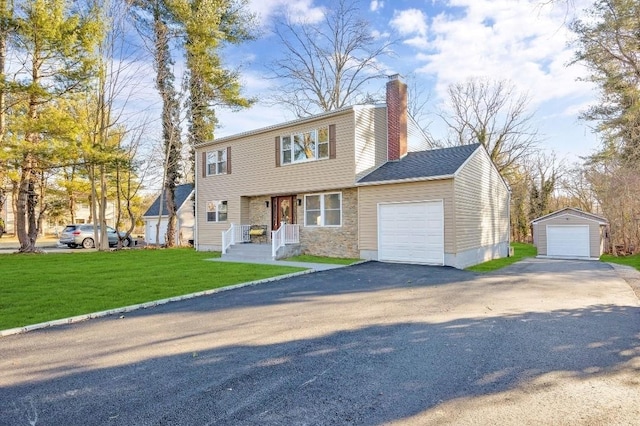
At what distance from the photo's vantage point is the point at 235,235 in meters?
16.9

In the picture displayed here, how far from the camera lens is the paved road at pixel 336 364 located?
299cm

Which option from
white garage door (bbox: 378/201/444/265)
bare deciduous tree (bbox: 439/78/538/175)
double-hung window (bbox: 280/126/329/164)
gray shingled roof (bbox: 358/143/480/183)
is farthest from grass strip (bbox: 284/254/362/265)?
bare deciduous tree (bbox: 439/78/538/175)

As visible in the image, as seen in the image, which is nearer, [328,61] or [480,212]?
[480,212]

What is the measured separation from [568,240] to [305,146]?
1618cm

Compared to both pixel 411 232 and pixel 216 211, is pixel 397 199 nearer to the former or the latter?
pixel 411 232

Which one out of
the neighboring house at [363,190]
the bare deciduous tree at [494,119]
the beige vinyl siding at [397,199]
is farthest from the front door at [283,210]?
the bare deciduous tree at [494,119]

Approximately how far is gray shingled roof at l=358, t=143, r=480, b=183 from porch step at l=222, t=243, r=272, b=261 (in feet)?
15.5

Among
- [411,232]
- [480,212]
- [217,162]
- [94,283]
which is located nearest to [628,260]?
[480,212]

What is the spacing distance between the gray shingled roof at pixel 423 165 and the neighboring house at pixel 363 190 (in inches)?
1.6

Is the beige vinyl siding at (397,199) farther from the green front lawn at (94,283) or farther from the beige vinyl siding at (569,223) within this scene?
the beige vinyl siding at (569,223)

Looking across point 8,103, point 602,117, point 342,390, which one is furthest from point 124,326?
point 602,117

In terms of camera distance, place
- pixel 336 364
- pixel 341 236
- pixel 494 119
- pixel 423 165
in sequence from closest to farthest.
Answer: pixel 336 364
pixel 423 165
pixel 341 236
pixel 494 119

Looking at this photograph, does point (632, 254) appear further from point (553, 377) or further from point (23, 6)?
point (23, 6)

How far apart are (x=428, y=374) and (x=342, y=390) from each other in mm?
940
